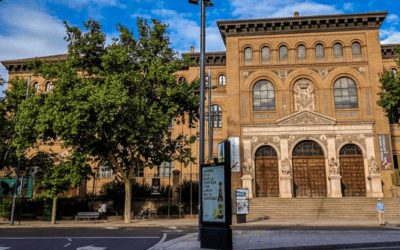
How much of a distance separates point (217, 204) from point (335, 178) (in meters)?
21.8

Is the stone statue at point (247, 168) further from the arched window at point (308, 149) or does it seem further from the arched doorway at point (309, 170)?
the arched window at point (308, 149)

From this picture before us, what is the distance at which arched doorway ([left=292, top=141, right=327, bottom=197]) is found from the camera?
101 ft

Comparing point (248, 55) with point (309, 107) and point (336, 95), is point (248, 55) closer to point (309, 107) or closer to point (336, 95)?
point (309, 107)

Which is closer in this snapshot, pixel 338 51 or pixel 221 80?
pixel 338 51

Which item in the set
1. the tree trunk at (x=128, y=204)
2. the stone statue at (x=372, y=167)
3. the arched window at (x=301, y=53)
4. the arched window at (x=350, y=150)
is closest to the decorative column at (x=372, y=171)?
the stone statue at (x=372, y=167)

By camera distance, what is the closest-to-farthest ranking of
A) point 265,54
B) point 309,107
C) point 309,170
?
point 309,170 < point 309,107 < point 265,54

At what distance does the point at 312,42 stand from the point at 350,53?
3.63 meters

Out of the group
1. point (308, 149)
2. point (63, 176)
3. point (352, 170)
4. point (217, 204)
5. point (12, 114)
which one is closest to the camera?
point (217, 204)

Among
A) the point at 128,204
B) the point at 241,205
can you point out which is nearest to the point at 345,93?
the point at 241,205

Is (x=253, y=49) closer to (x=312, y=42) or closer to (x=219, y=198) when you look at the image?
(x=312, y=42)

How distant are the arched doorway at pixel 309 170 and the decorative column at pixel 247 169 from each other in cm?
389

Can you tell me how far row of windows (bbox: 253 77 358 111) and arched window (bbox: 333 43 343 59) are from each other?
2191mm

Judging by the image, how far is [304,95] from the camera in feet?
108

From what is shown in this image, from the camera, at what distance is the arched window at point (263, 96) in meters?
33.3
